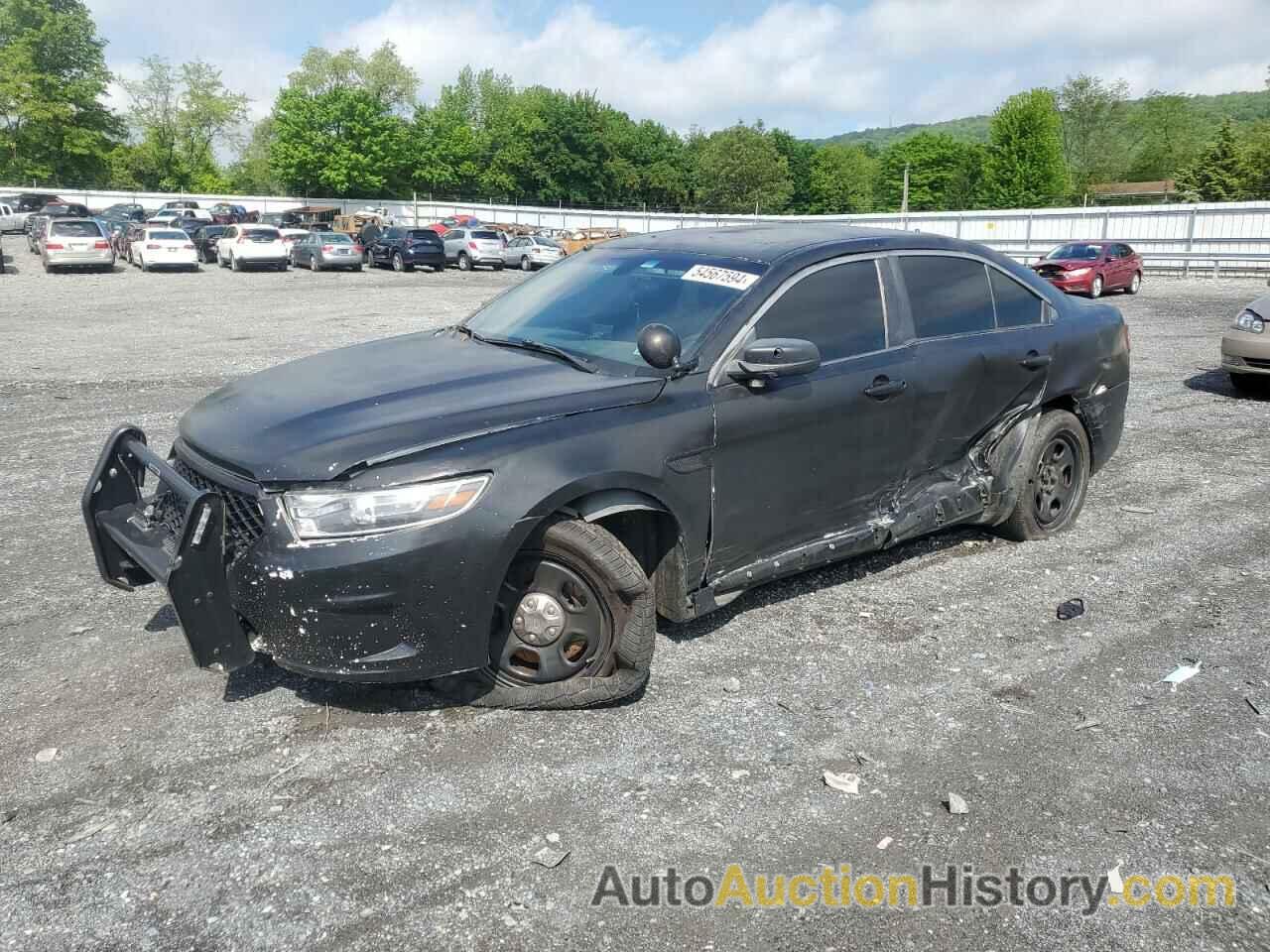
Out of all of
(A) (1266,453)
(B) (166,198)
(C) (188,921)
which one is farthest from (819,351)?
(B) (166,198)

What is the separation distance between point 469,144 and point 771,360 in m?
95.5

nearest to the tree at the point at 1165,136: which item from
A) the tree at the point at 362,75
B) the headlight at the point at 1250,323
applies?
the tree at the point at 362,75

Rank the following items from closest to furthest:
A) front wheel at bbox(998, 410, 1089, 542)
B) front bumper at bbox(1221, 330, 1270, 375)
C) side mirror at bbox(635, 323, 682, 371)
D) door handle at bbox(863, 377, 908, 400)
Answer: side mirror at bbox(635, 323, 682, 371)
door handle at bbox(863, 377, 908, 400)
front wheel at bbox(998, 410, 1089, 542)
front bumper at bbox(1221, 330, 1270, 375)

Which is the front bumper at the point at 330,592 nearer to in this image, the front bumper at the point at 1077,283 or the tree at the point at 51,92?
the front bumper at the point at 1077,283

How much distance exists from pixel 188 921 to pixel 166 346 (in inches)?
528

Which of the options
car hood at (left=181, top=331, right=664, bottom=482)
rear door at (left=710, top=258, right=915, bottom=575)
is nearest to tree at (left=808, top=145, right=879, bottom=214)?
rear door at (left=710, top=258, right=915, bottom=575)

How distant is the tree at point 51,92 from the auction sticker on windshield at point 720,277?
305 feet

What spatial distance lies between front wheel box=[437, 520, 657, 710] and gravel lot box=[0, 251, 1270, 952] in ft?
0.40

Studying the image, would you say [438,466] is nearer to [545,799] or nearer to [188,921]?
[545,799]

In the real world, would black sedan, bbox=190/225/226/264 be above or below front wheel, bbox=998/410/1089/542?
above

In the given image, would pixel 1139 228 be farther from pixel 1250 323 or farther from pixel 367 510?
pixel 367 510

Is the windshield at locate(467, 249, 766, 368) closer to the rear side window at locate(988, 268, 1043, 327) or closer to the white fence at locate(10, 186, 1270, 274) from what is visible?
the rear side window at locate(988, 268, 1043, 327)

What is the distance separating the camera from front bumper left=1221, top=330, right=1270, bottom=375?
9.53 meters

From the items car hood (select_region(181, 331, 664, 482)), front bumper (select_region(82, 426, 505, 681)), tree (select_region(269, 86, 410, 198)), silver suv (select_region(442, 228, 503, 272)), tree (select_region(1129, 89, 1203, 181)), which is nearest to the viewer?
front bumper (select_region(82, 426, 505, 681))
